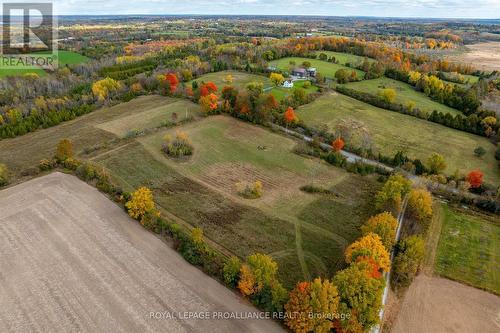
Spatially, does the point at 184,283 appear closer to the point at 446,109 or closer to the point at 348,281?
the point at 348,281

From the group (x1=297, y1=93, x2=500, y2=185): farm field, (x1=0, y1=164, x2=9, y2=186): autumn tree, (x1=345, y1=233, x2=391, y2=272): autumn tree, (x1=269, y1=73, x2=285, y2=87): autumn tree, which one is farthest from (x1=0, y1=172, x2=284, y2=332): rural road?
(x1=269, y1=73, x2=285, y2=87): autumn tree

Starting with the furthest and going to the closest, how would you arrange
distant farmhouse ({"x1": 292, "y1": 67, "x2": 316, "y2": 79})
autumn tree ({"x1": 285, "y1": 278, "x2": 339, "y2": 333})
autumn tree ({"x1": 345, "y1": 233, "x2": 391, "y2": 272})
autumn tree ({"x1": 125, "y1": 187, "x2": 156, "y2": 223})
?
distant farmhouse ({"x1": 292, "y1": 67, "x2": 316, "y2": 79}), autumn tree ({"x1": 125, "y1": 187, "x2": 156, "y2": 223}), autumn tree ({"x1": 345, "y1": 233, "x2": 391, "y2": 272}), autumn tree ({"x1": 285, "y1": 278, "x2": 339, "y2": 333})

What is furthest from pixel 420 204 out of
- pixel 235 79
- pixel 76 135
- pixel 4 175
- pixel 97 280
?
pixel 235 79

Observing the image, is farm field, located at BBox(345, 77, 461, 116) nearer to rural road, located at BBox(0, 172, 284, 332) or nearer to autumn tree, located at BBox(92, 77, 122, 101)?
autumn tree, located at BBox(92, 77, 122, 101)

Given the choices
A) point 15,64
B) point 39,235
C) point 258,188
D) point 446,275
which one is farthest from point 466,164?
point 15,64

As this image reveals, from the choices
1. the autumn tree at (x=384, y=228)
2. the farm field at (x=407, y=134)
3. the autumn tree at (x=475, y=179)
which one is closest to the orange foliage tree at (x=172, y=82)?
the farm field at (x=407, y=134)

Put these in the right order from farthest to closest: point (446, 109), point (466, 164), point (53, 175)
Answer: point (446, 109) → point (466, 164) → point (53, 175)

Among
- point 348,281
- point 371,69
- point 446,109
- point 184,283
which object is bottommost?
point 184,283

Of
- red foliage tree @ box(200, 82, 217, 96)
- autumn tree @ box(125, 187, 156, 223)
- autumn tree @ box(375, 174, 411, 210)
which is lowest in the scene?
autumn tree @ box(125, 187, 156, 223)
